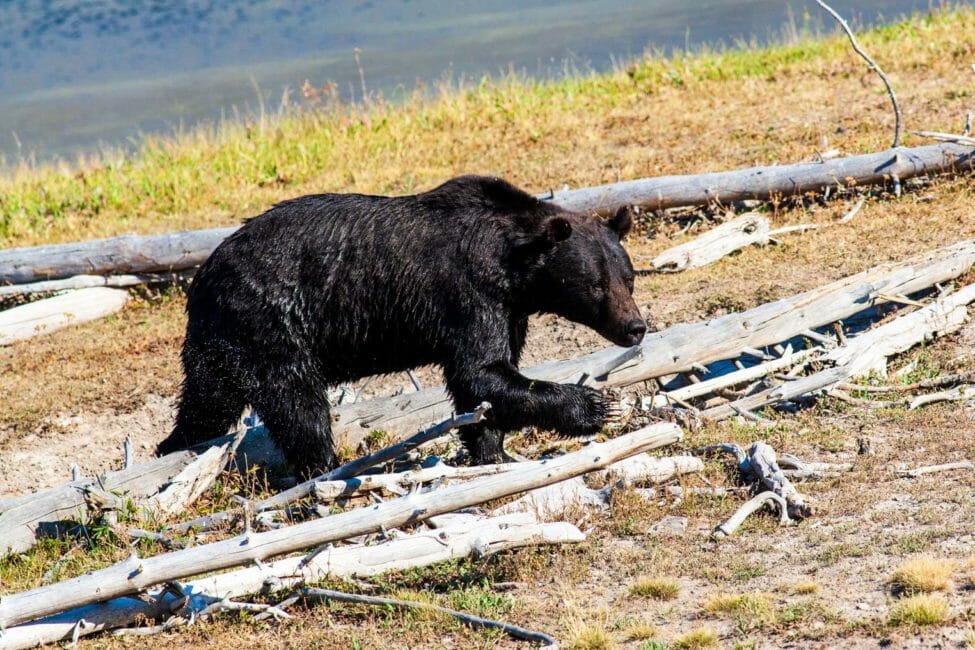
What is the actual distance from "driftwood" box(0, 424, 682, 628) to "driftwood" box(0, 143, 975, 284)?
651 centimetres

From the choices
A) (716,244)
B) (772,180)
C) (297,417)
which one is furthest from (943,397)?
(772,180)

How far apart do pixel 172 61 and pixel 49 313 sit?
18513 mm

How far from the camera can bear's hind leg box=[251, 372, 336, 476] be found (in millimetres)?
7070

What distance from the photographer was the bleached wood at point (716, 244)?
1132cm

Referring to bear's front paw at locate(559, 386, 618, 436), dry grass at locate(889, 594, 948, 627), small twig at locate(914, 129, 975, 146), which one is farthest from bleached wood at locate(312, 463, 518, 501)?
small twig at locate(914, 129, 975, 146)

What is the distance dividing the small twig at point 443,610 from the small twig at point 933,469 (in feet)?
8.78

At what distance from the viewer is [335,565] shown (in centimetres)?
584

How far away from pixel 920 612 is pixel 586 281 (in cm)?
305

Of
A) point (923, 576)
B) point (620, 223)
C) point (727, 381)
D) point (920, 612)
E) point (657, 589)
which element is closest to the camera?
point (920, 612)

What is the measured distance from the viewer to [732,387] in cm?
840

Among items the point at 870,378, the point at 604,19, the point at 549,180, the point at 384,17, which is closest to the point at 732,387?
the point at 870,378

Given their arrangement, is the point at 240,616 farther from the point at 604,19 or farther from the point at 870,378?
the point at 604,19

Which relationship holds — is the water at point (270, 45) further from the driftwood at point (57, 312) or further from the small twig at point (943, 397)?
the small twig at point (943, 397)

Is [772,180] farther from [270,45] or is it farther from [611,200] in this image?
[270,45]
